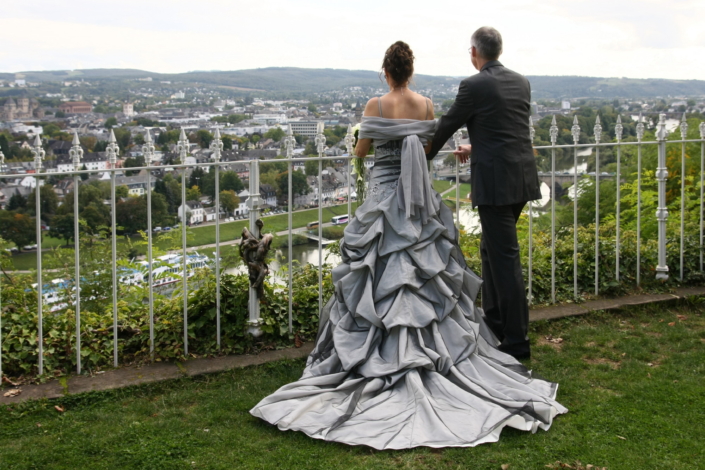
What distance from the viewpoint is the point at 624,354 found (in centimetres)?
461

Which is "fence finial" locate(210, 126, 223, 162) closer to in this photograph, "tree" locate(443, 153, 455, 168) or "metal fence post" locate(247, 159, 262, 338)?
"metal fence post" locate(247, 159, 262, 338)

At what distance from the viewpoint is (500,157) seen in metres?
4.35

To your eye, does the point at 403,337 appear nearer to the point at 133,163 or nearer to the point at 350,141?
the point at 350,141

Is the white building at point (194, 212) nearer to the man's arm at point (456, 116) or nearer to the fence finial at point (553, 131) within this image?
the man's arm at point (456, 116)

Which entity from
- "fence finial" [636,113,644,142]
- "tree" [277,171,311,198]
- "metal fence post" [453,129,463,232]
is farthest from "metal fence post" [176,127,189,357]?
"fence finial" [636,113,644,142]

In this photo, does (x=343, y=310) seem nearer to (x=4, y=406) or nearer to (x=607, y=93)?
(x=4, y=406)

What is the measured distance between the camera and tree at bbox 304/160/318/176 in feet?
15.3

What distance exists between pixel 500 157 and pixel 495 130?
184 mm

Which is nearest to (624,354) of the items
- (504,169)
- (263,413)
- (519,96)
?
(504,169)

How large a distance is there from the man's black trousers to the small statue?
1.54 m

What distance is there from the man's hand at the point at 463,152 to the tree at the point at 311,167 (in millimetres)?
1025

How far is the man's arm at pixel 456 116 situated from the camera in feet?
14.1

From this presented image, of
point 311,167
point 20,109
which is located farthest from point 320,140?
point 20,109

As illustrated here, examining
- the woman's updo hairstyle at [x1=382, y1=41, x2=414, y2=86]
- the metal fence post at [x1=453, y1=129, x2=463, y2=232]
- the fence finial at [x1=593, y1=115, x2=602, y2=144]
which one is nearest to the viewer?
the woman's updo hairstyle at [x1=382, y1=41, x2=414, y2=86]
